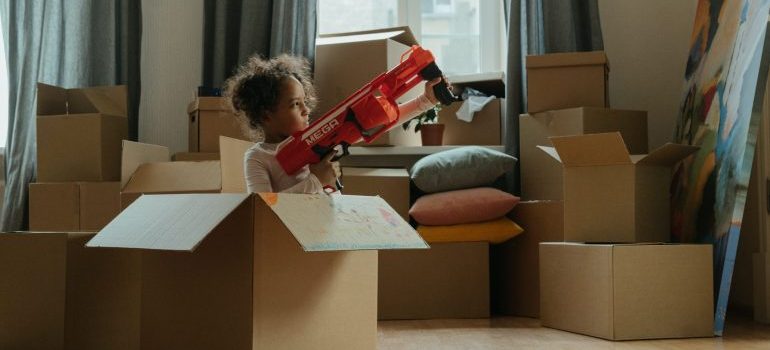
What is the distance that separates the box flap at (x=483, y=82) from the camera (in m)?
3.09

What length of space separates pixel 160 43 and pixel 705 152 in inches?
85.4

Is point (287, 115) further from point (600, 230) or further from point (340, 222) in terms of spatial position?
point (600, 230)

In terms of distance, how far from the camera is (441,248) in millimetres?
2715

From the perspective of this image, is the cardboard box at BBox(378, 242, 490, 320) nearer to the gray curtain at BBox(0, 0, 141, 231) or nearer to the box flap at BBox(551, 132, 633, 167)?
the box flap at BBox(551, 132, 633, 167)

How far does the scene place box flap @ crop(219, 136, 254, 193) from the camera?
2.19 meters

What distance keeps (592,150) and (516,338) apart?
57 centimetres

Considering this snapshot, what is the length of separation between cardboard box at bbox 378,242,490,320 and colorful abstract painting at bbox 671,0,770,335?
2.21 feet

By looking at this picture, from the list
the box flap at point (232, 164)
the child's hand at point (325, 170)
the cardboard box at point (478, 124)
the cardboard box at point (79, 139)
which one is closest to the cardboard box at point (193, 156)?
the cardboard box at point (79, 139)

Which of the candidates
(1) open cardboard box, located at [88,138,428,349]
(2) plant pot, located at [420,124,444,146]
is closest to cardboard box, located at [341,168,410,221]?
(2) plant pot, located at [420,124,444,146]

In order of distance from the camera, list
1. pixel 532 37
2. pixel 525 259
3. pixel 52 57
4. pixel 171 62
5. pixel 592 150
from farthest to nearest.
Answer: pixel 171 62
pixel 52 57
pixel 532 37
pixel 525 259
pixel 592 150

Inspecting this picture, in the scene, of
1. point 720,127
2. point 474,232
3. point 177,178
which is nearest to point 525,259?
point 474,232

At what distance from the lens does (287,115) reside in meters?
1.83

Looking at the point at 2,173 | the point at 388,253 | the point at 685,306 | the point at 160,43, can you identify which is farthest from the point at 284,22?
the point at 685,306

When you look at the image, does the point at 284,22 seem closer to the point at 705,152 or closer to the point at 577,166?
the point at 577,166
